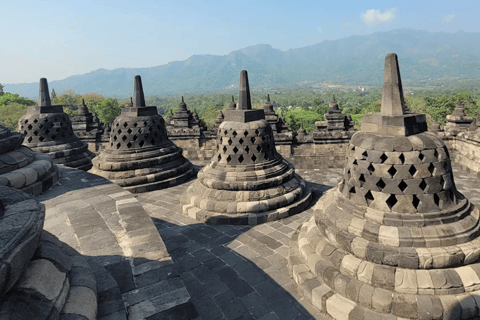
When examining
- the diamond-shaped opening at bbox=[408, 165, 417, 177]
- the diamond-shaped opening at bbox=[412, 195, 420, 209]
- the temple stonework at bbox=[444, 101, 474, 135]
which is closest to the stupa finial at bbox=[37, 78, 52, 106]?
the diamond-shaped opening at bbox=[408, 165, 417, 177]

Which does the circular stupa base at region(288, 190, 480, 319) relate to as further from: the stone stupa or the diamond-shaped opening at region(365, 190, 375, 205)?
the stone stupa

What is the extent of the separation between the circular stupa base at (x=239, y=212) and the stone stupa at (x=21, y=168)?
3.11 m

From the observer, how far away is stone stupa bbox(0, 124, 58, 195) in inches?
199

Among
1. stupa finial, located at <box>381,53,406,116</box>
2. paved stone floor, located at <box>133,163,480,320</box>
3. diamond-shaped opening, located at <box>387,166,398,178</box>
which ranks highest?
stupa finial, located at <box>381,53,406,116</box>

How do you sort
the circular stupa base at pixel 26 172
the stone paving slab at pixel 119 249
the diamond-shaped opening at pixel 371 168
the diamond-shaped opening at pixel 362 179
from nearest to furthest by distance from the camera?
the stone paving slab at pixel 119 249
the diamond-shaped opening at pixel 371 168
the diamond-shaped opening at pixel 362 179
the circular stupa base at pixel 26 172

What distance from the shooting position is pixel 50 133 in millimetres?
11117

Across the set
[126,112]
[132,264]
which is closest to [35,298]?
[132,264]

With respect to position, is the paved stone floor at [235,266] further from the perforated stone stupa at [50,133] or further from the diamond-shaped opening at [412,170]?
the perforated stone stupa at [50,133]

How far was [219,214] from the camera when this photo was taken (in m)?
7.26

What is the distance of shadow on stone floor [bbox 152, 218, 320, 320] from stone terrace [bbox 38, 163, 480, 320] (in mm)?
14

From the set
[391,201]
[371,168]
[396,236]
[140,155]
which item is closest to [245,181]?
[371,168]

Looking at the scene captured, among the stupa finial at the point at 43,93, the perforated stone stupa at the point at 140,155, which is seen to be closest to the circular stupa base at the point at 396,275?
the perforated stone stupa at the point at 140,155

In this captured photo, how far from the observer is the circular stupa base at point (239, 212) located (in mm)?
7027

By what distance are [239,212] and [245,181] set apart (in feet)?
2.76
